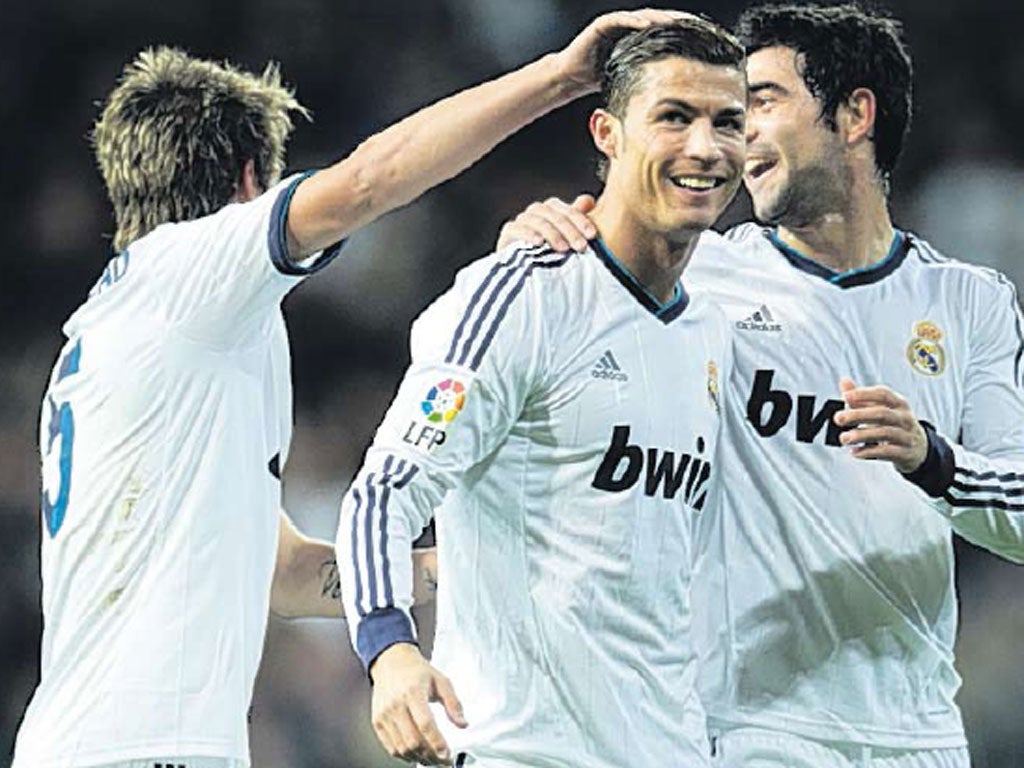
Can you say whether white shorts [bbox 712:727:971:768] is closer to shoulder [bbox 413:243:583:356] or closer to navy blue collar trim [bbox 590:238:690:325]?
navy blue collar trim [bbox 590:238:690:325]

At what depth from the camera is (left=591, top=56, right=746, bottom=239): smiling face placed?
4.05 metres

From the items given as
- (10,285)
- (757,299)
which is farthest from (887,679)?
(10,285)

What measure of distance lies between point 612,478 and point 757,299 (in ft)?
2.81

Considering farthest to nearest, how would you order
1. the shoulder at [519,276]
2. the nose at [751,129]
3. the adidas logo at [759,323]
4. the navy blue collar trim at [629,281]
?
the nose at [751,129] → the adidas logo at [759,323] → the navy blue collar trim at [629,281] → the shoulder at [519,276]

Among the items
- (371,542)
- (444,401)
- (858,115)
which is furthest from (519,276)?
(858,115)

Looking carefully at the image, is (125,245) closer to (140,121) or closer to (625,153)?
(140,121)

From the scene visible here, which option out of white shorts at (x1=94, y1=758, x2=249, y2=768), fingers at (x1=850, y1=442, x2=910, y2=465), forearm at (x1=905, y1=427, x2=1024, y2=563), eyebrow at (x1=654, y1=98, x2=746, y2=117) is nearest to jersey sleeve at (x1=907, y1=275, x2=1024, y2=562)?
forearm at (x1=905, y1=427, x2=1024, y2=563)

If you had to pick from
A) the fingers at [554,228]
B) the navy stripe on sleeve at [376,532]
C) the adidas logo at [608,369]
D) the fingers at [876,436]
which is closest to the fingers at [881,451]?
the fingers at [876,436]

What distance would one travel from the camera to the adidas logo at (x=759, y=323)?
452 centimetres

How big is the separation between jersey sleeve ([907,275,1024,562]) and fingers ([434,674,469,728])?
127 cm

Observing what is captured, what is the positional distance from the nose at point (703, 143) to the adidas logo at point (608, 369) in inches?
17.4

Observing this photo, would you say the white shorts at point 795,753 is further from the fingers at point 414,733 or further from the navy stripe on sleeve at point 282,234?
the navy stripe on sleeve at point 282,234

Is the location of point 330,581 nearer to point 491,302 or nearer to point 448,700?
point 491,302

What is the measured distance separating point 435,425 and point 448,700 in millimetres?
598
